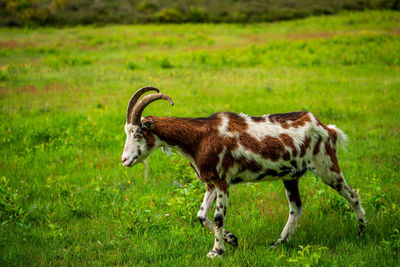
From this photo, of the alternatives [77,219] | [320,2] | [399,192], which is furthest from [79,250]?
[320,2]

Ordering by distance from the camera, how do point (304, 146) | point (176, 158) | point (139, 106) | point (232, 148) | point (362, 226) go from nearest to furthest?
1. point (139, 106)
2. point (232, 148)
3. point (304, 146)
4. point (362, 226)
5. point (176, 158)

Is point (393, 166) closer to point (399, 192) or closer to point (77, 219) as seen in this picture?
point (399, 192)

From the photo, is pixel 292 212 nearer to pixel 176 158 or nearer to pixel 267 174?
pixel 267 174

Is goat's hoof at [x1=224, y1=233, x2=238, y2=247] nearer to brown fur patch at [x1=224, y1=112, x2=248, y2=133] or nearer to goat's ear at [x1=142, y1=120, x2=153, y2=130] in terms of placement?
brown fur patch at [x1=224, y1=112, x2=248, y2=133]

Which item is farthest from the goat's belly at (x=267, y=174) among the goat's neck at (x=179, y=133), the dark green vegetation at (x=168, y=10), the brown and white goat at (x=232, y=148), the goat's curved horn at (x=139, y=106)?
the dark green vegetation at (x=168, y=10)

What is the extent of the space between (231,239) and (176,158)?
3.23m

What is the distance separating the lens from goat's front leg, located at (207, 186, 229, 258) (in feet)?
17.4

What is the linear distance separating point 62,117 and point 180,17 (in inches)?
1185

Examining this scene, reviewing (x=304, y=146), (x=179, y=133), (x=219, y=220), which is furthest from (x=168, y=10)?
(x=219, y=220)

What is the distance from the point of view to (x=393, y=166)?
826 cm

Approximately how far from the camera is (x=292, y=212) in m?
5.83

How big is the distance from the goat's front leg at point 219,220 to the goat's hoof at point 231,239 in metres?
0.21

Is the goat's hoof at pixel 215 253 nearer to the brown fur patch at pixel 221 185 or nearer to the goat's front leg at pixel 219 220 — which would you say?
the goat's front leg at pixel 219 220

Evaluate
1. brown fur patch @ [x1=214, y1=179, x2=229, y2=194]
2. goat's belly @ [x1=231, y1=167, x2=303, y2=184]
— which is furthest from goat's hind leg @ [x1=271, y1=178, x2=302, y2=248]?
brown fur patch @ [x1=214, y1=179, x2=229, y2=194]
